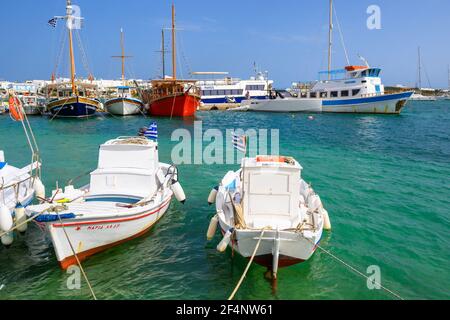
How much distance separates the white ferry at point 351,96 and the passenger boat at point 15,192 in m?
53.7

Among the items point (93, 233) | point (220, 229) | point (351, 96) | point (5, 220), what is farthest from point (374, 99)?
point (5, 220)

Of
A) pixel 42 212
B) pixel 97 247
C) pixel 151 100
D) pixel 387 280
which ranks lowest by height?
pixel 387 280

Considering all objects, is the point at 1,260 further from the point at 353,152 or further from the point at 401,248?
the point at 353,152

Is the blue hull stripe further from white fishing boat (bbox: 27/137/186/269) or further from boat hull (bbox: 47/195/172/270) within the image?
boat hull (bbox: 47/195/172/270)

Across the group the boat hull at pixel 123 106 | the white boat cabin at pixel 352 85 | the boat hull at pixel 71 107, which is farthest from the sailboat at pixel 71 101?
the white boat cabin at pixel 352 85

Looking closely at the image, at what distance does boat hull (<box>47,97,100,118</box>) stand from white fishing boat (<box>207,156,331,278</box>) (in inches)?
1781

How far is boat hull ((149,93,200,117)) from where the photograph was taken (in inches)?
2108

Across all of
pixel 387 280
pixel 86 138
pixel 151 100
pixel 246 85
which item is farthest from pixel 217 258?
pixel 246 85

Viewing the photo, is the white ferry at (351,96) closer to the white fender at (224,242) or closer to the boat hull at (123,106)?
the boat hull at (123,106)

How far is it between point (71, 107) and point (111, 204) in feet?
143

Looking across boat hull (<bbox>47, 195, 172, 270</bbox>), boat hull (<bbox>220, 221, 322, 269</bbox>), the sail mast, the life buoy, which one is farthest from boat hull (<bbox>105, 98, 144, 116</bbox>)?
boat hull (<bbox>220, 221, 322, 269</bbox>)

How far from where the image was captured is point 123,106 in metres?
57.6

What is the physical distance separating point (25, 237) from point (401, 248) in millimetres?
11665

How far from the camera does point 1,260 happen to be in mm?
10016
